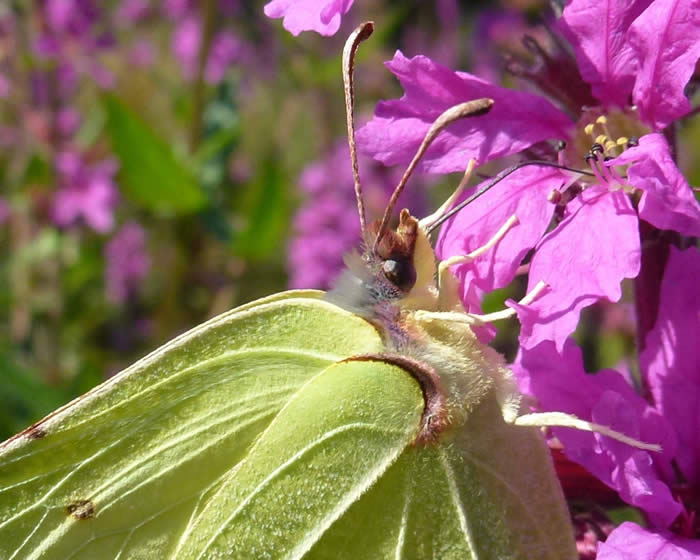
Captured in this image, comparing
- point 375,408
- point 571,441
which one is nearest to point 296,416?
point 375,408

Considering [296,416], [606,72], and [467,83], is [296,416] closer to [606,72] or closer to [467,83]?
[467,83]

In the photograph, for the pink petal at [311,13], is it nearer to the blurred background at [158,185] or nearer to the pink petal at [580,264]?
the pink petal at [580,264]

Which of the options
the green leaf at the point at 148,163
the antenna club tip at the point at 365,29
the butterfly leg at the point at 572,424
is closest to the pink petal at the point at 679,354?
the butterfly leg at the point at 572,424

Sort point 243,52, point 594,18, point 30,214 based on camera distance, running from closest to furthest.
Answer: point 594,18 < point 30,214 < point 243,52

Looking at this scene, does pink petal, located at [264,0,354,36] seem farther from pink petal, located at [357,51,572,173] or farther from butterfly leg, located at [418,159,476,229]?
butterfly leg, located at [418,159,476,229]

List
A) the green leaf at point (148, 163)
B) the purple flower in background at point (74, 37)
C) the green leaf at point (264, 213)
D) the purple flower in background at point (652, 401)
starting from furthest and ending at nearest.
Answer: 1. the purple flower in background at point (74, 37)
2. the green leaf at point (264, 213)
3. the green leaf at point (148, 163)
4. the purple flower in background at point (652, 401)

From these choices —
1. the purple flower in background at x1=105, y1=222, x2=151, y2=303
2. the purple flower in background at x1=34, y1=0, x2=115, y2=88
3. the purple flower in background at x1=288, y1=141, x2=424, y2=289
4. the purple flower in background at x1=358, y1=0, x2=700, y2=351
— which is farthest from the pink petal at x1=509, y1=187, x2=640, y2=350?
the purple flower in background at x1=34, y1=0, x2=115, y2=88
